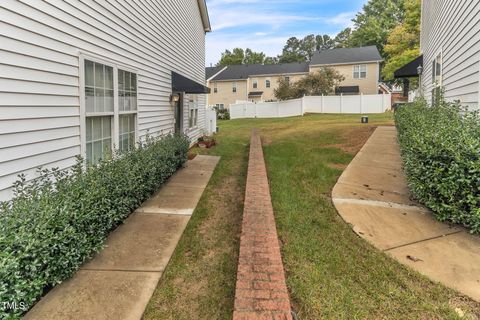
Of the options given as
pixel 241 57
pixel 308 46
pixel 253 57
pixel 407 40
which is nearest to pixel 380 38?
pixel 407 40

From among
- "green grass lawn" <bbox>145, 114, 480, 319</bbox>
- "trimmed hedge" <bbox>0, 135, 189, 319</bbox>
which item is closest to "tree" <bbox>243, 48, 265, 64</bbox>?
"green grass lawn" <bbox>145, 114, 480, 319</bbox>

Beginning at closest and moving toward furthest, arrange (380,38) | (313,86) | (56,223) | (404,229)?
(56,223)
(404,229)
(313,86)
(380,38)

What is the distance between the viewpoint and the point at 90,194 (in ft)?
11.6

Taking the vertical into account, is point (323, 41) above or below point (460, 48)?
above

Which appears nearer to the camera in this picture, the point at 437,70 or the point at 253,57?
the point at 437,70

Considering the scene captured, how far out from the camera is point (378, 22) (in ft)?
149

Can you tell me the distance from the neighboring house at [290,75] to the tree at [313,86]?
371cm

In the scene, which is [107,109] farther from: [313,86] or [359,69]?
[359,69]

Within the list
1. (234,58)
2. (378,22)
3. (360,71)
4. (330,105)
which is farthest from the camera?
(234,58)

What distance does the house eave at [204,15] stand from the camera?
1395 centimetres

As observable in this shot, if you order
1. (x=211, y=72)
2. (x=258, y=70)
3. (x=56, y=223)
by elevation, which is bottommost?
(x=56, y=223)

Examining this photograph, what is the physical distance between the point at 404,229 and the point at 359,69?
114 feet

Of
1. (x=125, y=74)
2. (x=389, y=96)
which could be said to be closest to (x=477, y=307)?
(x=125, y=74)

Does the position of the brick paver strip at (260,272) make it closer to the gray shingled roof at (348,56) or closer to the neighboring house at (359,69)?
the neighboring house at (359,69)
